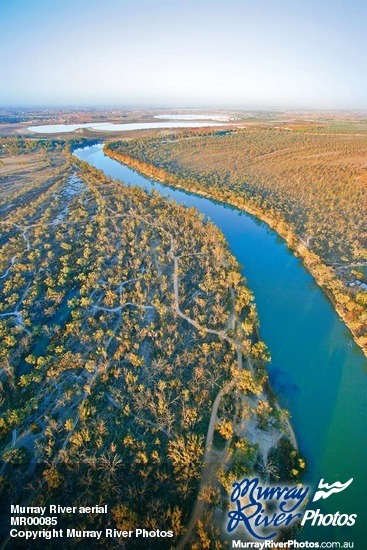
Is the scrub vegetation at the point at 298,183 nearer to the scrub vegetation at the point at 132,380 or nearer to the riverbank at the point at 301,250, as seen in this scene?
the riverbank at the point at 301,250

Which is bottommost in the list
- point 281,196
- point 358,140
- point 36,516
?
point 36,516

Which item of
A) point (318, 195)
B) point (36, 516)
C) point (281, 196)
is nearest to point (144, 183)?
point (281, 196)

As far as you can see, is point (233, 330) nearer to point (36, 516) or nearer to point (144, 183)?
point (36, 516)

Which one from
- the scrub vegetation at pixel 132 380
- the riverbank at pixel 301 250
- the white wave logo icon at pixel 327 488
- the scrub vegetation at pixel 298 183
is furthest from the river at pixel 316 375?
the scrub vegetation at pixel 298 183

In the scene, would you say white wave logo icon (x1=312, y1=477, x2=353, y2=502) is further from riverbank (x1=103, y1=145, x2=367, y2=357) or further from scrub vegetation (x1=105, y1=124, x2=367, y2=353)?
scrub vegetation (x1=105, y1=124, x2=367, y2=353)

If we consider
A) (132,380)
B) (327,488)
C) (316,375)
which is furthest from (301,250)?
(132,380)
